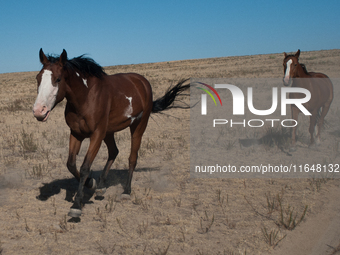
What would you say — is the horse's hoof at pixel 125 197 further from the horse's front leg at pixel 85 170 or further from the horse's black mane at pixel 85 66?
the horse's black mane at pixel 85 66

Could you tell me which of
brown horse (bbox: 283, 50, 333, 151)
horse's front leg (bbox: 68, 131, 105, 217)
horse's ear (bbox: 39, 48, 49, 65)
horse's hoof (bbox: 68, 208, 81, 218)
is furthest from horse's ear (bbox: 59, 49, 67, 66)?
brown horse (bbox: 283, 50, 333, 151)

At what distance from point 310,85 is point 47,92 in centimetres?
689

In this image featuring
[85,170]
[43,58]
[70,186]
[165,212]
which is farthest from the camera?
[70,186]

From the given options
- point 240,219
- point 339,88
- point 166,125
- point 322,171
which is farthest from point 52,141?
point 339,88

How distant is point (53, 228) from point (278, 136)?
7.02 m

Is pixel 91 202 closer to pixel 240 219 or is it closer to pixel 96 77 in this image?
pixel 96 77

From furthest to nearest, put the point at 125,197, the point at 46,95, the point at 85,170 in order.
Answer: the point at 125,197 → the point at 85,170 → the point at 46,95

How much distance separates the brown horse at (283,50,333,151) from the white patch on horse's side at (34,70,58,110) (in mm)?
5708

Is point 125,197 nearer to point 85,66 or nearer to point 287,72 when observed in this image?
point 85,66

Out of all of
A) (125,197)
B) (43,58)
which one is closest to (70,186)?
(125,197)

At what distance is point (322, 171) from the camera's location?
6.38 metres

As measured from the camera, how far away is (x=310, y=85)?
26.2ft

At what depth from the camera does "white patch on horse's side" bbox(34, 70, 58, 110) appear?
357cm

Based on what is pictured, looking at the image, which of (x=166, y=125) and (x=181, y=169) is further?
(x=166, y=125)
